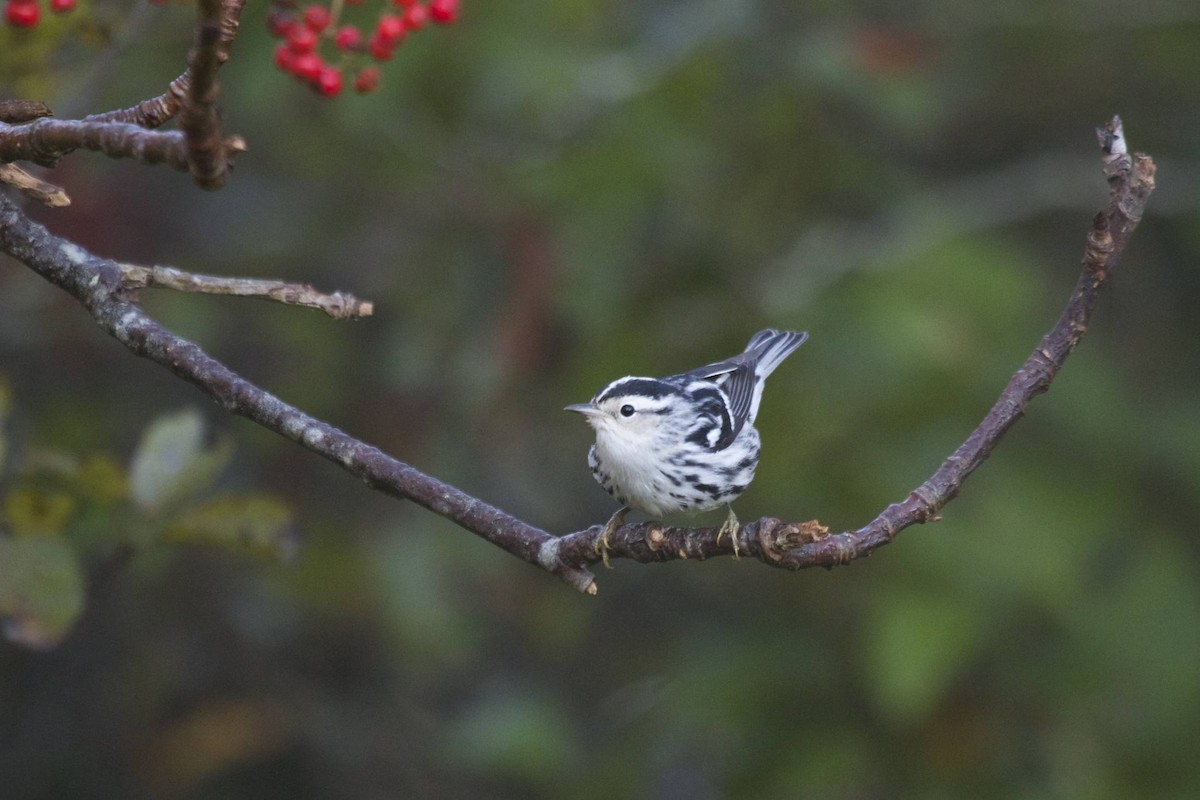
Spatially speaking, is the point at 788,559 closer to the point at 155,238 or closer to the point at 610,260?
the point at 610,260

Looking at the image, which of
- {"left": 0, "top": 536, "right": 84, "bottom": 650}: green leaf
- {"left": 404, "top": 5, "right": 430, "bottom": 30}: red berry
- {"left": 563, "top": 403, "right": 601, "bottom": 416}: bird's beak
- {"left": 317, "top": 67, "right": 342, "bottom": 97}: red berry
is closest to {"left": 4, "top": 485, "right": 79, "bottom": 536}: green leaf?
{"left": 0, "top": 536, "right": 84, "bottom": 650}: green leaf

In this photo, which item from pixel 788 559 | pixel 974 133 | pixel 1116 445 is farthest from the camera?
pixel 974 133

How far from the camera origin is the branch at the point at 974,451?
2117 millimetres

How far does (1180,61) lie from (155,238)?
4915 mm

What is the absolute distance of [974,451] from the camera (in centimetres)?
222

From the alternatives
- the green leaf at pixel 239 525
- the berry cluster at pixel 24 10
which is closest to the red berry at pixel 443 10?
the berry cluster at pixel 24 10

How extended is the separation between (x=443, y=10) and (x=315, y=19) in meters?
0.50

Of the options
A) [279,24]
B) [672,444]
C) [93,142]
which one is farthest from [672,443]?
[93,142]

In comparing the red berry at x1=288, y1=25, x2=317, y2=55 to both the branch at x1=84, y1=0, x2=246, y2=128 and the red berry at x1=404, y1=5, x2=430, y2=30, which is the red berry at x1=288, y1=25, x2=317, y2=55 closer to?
the red berry at x1=404, y1=5, x2=430, y2=30

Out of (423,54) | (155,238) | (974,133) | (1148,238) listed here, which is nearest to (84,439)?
(155,238)

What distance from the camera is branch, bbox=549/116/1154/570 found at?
2117 mm

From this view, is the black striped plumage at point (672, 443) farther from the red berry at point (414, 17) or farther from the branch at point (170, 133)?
the branch at point (170, 133)

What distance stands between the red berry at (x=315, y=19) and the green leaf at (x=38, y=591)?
1.31m

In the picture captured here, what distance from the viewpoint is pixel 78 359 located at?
18.6ft
